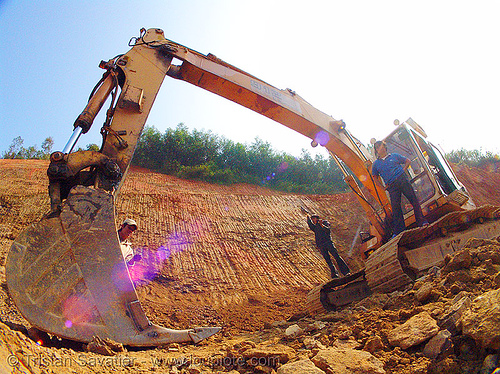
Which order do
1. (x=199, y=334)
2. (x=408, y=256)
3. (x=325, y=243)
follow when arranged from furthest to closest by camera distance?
(x=325, y=243) → (x=408, y=256) → (x=199, y=334)

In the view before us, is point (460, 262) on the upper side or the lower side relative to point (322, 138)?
lower

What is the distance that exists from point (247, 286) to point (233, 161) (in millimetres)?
10569

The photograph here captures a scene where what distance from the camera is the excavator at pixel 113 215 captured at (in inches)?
111

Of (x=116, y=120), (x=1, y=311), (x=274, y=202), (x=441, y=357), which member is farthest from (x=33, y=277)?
(x=274, y=202)

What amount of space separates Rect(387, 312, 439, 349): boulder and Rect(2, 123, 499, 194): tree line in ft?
42.0

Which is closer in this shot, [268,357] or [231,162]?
[268,357]

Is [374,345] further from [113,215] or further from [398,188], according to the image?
[398,188]

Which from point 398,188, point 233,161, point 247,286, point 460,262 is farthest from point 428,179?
point 233,161

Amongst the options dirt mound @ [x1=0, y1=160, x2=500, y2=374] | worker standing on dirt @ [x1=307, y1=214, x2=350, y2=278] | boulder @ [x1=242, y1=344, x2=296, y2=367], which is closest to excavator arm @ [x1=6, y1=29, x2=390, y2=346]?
dirt mound @ [x1=0, y1=160, x2=500, y2=374]

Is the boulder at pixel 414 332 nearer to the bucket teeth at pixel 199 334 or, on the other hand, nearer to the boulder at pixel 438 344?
the boulder at pixel 438 344

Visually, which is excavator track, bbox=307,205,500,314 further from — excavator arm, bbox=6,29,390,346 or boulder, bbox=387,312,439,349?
excavator arm, bbox=6,29,390,346

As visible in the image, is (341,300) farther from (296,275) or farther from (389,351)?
(296,275)

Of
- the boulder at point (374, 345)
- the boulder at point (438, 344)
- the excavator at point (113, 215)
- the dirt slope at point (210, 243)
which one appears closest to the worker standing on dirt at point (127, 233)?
the excavator at point (113, 215)

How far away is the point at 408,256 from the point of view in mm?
4309
